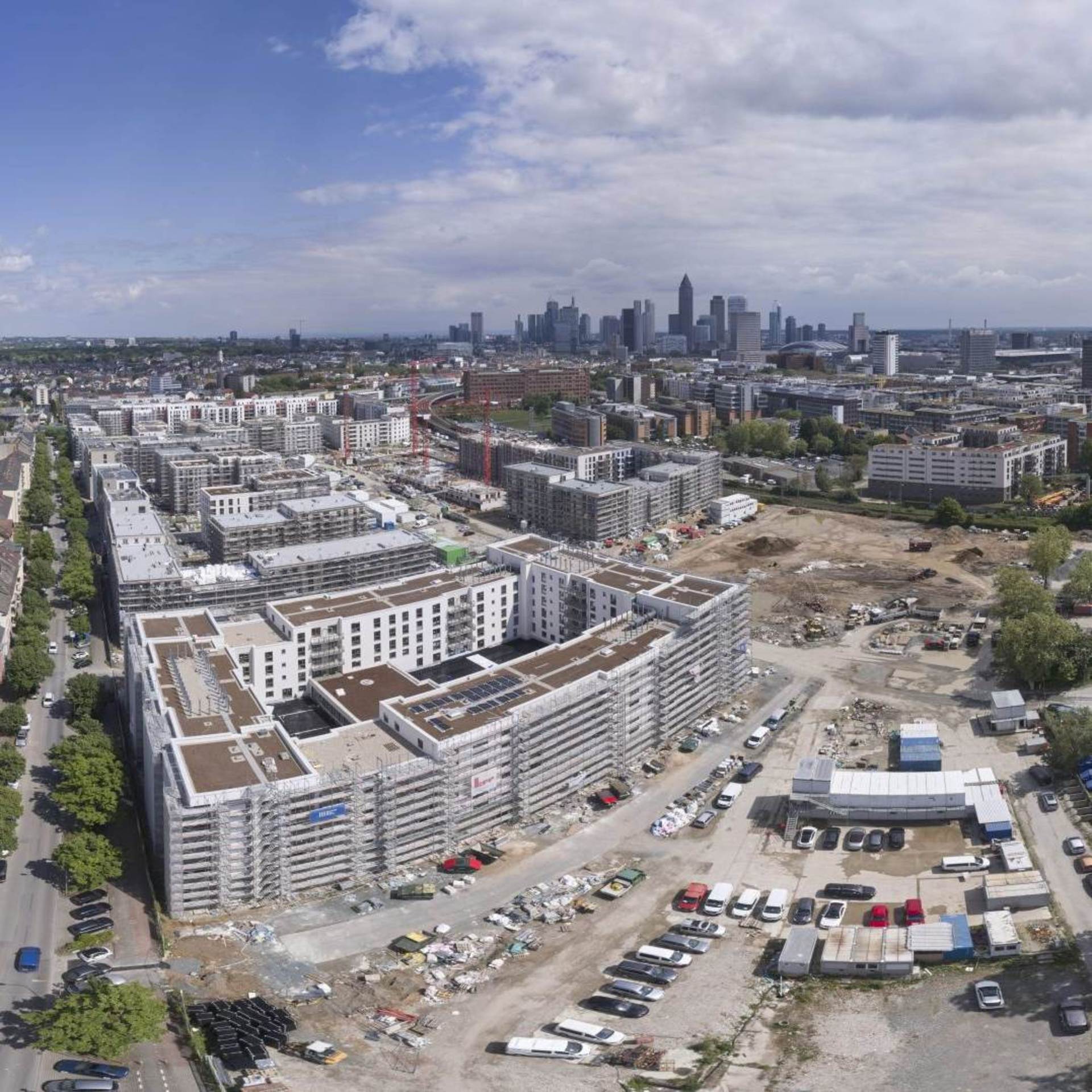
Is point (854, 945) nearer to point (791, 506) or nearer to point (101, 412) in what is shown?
point (791, 506)

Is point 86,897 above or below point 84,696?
below

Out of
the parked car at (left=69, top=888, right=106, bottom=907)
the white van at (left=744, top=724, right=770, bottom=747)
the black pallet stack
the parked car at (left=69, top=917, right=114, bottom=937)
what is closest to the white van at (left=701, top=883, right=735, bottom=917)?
the white van at (left=744, top=724, right=770, bottom=747)

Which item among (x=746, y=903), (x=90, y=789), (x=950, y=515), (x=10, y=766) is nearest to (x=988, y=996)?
(x=746, y=903)

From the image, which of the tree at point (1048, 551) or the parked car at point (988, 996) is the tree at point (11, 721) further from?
the tree at point (1048, 551)

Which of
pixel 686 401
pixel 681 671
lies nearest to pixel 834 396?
pixel 686 401

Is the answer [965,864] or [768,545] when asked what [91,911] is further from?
[768,545]
